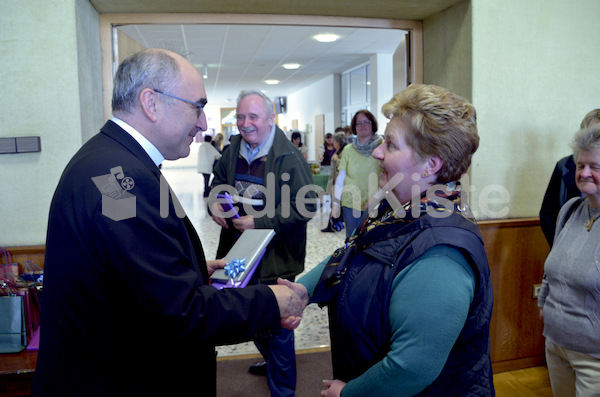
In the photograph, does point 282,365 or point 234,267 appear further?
point 282,365

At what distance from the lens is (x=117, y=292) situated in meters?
1.12

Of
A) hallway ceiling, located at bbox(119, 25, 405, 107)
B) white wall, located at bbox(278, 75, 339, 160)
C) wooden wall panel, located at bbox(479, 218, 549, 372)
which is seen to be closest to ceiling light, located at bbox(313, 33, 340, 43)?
hallway ceiling, located at bbox(119, 25, 405, 107)

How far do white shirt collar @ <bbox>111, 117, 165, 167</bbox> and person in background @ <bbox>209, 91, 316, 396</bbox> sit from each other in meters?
1.13

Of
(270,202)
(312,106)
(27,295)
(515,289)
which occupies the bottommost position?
(515,289)

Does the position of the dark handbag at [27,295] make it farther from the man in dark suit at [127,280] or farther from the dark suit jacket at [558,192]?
the dark suit jacket at [558,192]

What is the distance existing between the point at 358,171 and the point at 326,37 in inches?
160

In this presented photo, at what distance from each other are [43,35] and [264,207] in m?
1.44

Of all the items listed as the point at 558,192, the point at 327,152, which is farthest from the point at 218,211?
the point at 327,152

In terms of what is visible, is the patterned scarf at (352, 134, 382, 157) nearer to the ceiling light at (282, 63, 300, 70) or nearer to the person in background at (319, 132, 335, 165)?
the person in background at (319, 132, 335, 165)

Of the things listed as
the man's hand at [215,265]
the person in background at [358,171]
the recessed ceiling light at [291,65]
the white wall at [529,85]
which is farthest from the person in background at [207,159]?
the man's hand at [215,265]

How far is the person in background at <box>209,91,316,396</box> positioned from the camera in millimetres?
2422

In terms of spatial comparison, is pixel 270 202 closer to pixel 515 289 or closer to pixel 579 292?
pixel 579 292

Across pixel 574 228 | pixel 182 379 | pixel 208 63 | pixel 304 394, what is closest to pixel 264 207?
pixel 304 394

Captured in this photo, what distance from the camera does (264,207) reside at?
98.7 inches
